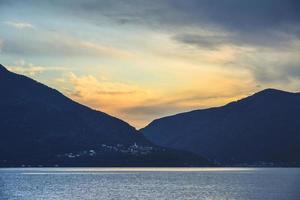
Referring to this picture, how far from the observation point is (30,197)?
167 metres

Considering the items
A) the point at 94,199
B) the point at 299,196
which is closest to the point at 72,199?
the point at 94,199

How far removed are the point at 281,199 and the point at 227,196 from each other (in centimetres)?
2085

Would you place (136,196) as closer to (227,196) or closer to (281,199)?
(227,196)

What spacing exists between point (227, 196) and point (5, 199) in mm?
61294

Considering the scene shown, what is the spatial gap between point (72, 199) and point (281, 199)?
55086mm

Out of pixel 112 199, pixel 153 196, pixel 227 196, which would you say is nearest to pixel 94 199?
pixel 112 199

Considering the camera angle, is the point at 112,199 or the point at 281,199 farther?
the point at 112,199

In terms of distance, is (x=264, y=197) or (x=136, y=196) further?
(x=136, y=196)

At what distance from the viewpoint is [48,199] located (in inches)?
6348

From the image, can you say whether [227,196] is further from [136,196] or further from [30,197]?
[30,197]

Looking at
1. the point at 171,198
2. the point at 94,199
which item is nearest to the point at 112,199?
the point at 94,199

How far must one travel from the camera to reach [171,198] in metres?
166

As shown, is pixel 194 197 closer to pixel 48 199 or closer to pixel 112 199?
pixel 112 199

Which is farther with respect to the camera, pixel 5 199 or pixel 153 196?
pixel 153 196
